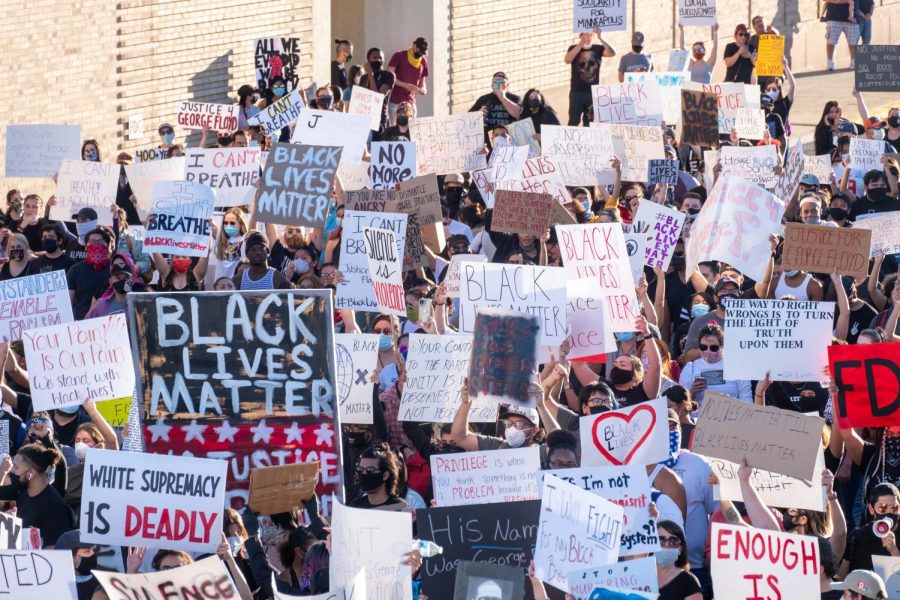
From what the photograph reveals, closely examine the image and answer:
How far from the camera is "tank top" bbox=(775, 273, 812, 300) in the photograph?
11.9 m

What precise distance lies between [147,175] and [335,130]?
1.68 metres

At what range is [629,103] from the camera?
18.0m

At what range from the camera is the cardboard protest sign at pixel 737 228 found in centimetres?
1215

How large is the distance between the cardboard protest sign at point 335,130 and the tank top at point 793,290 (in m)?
4.67

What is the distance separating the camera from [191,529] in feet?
25.5

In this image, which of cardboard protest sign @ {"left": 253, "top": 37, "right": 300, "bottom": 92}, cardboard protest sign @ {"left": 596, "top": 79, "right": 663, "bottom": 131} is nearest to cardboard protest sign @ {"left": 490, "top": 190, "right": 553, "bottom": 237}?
cardboard protest sign @ {"left": 596, "top": 79, "right": 663, "bottom": 131}

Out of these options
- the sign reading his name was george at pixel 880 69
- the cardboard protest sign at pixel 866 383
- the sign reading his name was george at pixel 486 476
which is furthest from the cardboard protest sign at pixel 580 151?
the sign reading his name was george at pixel 486 476

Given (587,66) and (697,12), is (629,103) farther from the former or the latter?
(697,12)

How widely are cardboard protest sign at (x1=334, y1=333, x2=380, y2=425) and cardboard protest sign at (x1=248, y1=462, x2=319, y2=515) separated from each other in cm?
166

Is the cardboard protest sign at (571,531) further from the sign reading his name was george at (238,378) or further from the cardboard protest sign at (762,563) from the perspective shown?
the sign reading his name was george at (238,378)

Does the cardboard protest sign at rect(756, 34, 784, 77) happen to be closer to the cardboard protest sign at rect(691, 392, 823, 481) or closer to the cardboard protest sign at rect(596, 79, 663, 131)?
the cardboard protest sign at rect(596, 79, 663, 131)

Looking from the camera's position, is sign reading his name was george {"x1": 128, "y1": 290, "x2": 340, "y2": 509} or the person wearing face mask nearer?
sign reading his name was george {"x1": 128, "y1": 290, "x2": 340, "y2": 509}

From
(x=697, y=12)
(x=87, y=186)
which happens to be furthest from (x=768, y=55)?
(x=87, y=186)

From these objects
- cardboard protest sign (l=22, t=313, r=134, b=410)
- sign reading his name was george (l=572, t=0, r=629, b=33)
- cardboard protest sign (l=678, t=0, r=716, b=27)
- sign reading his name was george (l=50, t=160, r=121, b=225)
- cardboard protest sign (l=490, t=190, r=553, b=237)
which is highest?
cardboard protest sign (l=678, t=0, r=716, b=27)
